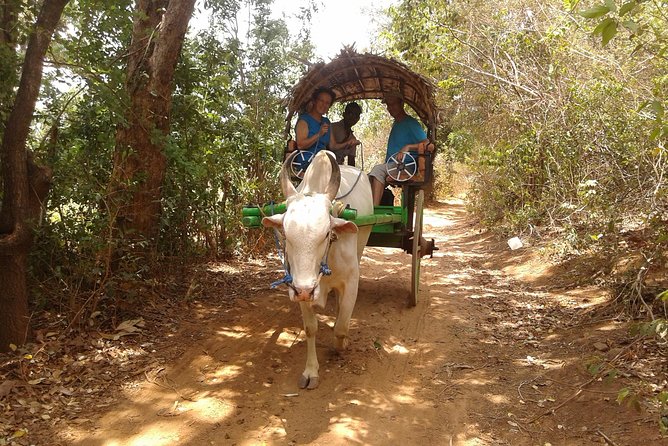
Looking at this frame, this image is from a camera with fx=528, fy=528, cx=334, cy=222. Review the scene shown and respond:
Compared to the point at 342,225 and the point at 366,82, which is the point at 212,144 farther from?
the point at 342,225

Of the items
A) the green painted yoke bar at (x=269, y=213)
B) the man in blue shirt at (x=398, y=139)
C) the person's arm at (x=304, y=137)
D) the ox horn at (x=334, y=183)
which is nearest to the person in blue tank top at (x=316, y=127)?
the person's arm at (x=304, y=137)

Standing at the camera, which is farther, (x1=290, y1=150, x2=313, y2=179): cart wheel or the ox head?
(x1=290, y1=150, x2=313, y2=179): cart wheel

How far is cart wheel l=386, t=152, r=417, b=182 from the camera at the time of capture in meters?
6.15

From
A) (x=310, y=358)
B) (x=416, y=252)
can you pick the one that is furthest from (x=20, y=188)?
(x=416, y=252)

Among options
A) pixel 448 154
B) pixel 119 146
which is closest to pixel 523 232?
pixel 119 146

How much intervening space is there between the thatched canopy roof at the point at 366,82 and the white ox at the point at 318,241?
54.2 inches

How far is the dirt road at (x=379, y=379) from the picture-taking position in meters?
3.62

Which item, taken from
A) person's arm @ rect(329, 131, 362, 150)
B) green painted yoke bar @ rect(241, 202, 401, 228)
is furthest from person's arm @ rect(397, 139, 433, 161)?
green painted yoke bar @ rect(241, 202, 401, 228)

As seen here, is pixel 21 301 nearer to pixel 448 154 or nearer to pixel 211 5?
pixel 211 5

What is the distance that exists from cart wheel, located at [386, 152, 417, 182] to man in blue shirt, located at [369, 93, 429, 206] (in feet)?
0.21

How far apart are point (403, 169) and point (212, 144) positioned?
2.65 m

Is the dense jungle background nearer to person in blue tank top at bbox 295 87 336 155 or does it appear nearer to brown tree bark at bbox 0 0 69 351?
brown tree bark at bbox 0 0 69 351

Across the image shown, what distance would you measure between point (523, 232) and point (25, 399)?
874 centimetres

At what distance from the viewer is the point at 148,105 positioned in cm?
557
